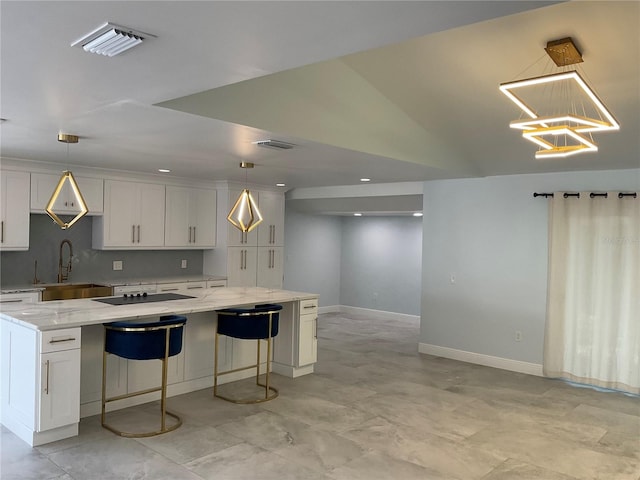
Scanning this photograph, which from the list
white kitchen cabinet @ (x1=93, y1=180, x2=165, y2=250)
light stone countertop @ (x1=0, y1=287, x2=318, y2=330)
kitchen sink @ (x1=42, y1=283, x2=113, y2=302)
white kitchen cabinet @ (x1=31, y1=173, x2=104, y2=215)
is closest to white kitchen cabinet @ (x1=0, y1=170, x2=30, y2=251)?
white kitchen cabinet @ (x1=31, y1=173, x2=104, y2=215)

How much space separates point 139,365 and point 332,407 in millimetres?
1807

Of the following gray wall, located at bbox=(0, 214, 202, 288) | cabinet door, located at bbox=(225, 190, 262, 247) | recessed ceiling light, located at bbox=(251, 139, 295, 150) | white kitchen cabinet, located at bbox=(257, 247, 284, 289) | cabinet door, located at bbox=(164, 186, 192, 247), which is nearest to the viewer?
recessed ceiling light, located at bbox=(251, 139, 295, 150)

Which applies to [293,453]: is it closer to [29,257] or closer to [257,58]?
[257,58]

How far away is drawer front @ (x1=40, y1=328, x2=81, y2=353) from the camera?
3682 mm

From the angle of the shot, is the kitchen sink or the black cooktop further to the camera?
the kitchen sink

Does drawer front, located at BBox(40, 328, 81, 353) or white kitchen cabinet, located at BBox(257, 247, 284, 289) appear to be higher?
white kitchen cabinet, located at BBox(257, 247, 284, 289)

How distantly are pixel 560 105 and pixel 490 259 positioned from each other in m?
2.57

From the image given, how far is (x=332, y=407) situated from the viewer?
481 centimetres

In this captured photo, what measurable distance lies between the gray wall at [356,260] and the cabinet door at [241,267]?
1.60 metres

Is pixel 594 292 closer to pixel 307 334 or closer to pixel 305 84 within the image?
pixel 307 334

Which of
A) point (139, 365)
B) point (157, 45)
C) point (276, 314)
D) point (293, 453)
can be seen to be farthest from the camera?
point (276, 314)

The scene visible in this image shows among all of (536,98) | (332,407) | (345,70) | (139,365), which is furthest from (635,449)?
(139,365)

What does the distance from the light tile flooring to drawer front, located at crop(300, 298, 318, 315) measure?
74 centimetres

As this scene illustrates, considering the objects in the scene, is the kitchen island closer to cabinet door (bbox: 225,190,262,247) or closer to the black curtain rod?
cabinet door (bbox: 225,190,262,247)
